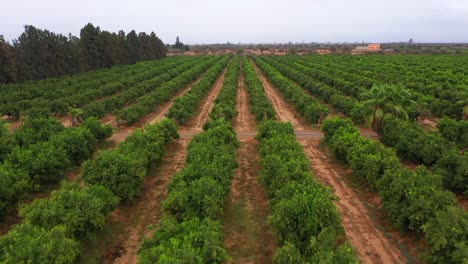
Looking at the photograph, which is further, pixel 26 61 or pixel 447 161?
pixel 26 61

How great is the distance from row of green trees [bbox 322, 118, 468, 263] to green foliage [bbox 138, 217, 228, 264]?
6.32m

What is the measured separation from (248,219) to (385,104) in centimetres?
1417

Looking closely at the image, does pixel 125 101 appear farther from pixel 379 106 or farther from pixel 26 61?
pixel 26 61

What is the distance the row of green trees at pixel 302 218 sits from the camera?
1014cm

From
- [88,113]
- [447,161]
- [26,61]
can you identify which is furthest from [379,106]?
[26,61]

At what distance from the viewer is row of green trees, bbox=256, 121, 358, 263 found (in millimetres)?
10141

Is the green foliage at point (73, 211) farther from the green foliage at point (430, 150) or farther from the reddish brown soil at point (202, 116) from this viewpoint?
the reddish brown soil at point (202, 116)

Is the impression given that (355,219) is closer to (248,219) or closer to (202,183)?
(248,219)

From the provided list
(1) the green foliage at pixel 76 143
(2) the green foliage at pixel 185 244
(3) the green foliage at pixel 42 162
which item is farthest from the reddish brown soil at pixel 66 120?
(2) the green foliage at pixel 185 244

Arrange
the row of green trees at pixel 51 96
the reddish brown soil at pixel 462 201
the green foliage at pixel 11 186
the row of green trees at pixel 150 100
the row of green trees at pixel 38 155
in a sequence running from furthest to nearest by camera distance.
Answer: the row of green trees at pixel 51 96 → the row of green trees at pixel 150 100 → the reddish brown soil at pixel 462 201 → the row of green trees at pixel 38 155 → the green foliage at pixel 11 186

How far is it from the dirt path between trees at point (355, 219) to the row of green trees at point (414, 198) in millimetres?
878

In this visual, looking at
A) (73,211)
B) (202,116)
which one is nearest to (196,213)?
(73,211)

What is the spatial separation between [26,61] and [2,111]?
3069 centimetres

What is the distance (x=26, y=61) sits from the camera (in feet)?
193
